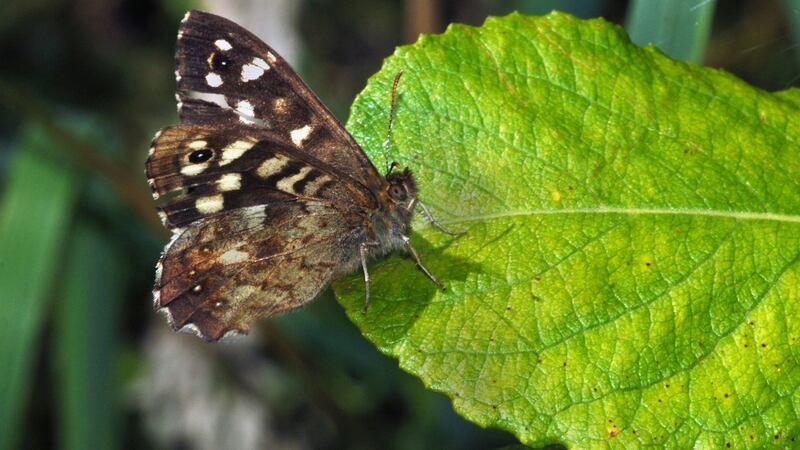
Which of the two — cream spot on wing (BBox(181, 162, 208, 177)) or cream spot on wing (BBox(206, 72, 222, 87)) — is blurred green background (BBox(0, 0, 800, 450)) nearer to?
cream spot on wing (BBox(206, 72, 222, 87))

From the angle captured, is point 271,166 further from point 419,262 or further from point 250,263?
point 419,262

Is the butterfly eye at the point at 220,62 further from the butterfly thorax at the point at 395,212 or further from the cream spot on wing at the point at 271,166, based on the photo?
the butterfly thorax at the point at 395,212

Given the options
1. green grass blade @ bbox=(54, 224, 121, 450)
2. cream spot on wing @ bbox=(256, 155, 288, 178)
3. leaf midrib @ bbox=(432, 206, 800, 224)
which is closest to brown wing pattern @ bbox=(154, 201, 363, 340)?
cream spot on wing @ bbox=(256, 155, 288, 178)

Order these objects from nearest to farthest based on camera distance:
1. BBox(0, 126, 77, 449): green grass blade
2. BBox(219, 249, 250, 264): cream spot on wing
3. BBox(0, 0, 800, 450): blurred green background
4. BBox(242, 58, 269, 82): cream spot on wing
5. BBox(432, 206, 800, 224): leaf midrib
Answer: BBox(432, 206, 800, 224): leaf midrib → BBox(242, 58, 269, 82): cream spot on wing → BBox(219, 249, 250, 264): cream spot on wing → BBox(0, 126, 77, 449): green grass blade → BBox(0, 0, 800, 450): blurred green background

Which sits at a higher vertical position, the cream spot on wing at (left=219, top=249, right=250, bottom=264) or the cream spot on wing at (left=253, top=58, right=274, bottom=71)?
the cream spot on wing at (left=253, top=58, right=274, bottom=71)

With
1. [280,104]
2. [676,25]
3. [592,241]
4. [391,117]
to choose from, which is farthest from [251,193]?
[676,25]

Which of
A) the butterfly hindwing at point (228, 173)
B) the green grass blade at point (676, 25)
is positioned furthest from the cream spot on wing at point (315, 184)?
the green grass blade at point (676, 25)
